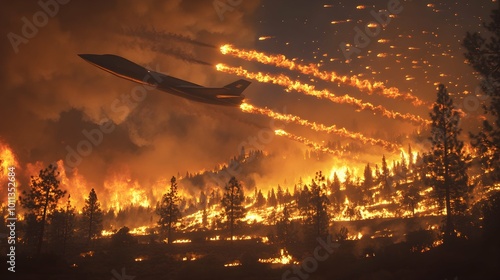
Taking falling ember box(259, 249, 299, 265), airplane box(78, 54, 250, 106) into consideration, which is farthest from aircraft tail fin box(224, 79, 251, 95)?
falling ember box(259, 249, 299, 265)

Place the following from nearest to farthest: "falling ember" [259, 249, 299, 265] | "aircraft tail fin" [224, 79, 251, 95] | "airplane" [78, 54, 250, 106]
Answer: "airplane" [78, 54, 250, 106], "falling ember" [259, 249, 299, 265], "aircraft tail fin" [224, 79, 251, 95]

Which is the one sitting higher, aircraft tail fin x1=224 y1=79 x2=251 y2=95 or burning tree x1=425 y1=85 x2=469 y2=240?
aircraft tail fin x1=224 y1=79 x2=251 y2=95

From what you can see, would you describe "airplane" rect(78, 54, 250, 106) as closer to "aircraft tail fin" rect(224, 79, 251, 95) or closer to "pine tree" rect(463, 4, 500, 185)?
"aircraft tail fin" rect(224, 79, 251, 95)

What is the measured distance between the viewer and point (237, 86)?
66250 millimetres

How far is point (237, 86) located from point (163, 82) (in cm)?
1332

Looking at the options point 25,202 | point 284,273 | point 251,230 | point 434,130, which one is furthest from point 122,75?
point 251,230

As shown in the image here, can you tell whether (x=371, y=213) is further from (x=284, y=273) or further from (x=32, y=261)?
(x=32, y=261)

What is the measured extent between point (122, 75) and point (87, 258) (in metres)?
32.7

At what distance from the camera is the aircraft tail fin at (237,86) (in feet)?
213

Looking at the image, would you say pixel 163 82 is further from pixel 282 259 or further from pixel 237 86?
pixel 282 259

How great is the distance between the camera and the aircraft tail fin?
65062 mm

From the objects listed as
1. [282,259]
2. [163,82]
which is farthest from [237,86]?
[282,259]

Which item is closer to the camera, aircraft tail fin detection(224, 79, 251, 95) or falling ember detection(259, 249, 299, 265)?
falling ember detection(259, 249, 299, 265)

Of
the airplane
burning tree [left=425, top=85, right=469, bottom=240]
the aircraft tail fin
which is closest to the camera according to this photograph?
burning tree [left=425, top=85, right=469, bottom=240]
